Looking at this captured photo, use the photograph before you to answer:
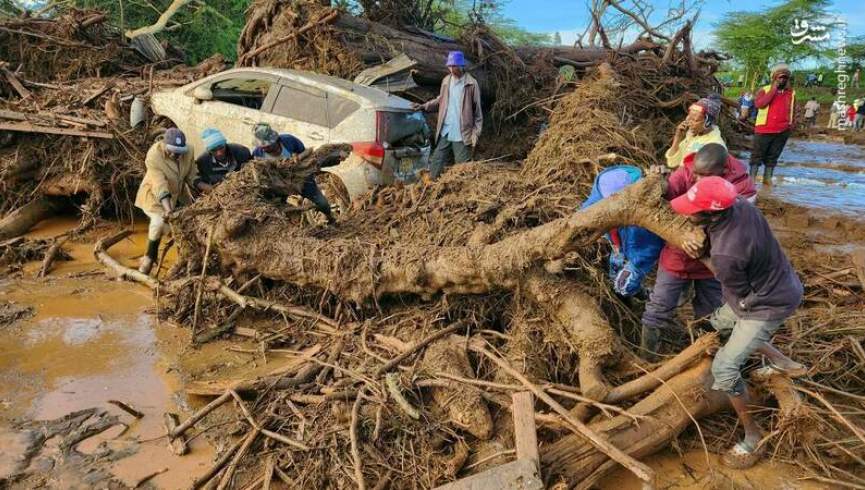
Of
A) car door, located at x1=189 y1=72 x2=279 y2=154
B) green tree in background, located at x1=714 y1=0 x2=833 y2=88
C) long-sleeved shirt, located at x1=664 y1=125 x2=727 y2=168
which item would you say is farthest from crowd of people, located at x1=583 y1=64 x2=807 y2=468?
green tree in background, located at x1=714 y1=0 x2=833 y2=88

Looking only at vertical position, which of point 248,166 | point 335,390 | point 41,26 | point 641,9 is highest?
point 641,9

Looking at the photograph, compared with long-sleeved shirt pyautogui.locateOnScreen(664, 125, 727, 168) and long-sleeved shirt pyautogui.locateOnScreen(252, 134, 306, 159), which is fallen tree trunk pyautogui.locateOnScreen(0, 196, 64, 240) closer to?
long-sleeved shirt pyautogui.locateOnScreen(252, 134, 306, 159)

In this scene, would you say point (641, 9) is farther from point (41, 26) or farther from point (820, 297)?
point (41, 26)

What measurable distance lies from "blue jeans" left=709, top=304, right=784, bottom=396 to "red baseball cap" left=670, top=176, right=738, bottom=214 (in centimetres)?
73

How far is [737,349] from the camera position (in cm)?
309

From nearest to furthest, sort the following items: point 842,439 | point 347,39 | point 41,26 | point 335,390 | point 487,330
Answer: point 842,439, point 335,390, point 487,330, point 347,39, point 41,26

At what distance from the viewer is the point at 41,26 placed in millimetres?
11219

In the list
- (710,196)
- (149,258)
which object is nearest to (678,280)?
(710,196)

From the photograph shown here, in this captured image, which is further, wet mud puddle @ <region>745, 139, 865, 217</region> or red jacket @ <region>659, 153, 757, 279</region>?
wet mud puddle @ <region>745, 139, 865, 217</region>

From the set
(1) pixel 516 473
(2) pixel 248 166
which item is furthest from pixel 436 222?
(1) pixel 516 473

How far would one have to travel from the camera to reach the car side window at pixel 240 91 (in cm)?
771

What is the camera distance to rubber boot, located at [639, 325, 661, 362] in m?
3.75

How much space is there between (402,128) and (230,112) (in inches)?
90.3

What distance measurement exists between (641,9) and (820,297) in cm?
844
